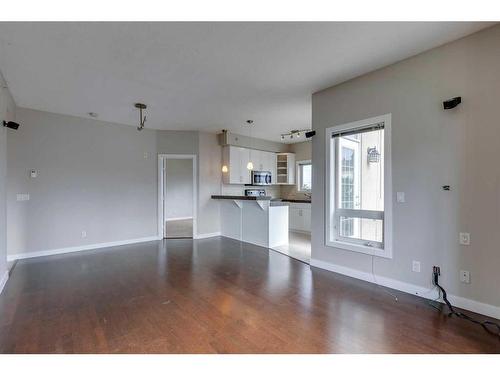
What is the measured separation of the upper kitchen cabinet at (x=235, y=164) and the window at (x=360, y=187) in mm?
3225

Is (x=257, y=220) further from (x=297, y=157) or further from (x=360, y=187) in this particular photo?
(x=297, y=157)

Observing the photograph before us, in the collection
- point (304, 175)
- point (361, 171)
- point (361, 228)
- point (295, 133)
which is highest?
point (295, 133)

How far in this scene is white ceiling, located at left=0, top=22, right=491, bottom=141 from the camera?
7.54ft

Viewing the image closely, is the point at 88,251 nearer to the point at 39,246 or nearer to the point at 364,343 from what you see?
the point at 39,246

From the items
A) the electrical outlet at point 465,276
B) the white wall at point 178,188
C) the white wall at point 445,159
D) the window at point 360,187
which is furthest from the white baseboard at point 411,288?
the white wall at point 178,188

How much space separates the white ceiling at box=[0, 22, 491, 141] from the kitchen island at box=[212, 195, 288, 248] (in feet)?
6.75

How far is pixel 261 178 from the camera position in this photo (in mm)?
7082

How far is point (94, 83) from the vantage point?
135 inches

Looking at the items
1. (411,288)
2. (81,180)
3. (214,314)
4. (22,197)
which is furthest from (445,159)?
(22,197)

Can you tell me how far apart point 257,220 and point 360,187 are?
2.48 meters

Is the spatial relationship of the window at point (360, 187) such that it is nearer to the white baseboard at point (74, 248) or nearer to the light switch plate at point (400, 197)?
the light switch plate at point (400, 197)

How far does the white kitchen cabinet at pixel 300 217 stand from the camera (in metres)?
6.72
